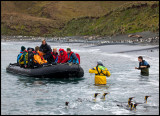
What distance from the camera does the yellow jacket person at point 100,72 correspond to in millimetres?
16359

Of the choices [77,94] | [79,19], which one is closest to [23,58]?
[77,94]

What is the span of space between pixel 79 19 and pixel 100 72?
78306mm

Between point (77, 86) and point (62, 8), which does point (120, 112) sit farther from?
point (62, 8)

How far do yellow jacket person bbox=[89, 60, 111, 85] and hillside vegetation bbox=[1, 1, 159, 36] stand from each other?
35.4 meters

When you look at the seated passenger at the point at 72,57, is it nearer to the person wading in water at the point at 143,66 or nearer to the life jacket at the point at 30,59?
the life jacket at the point at 30,59

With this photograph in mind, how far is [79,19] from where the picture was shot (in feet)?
308

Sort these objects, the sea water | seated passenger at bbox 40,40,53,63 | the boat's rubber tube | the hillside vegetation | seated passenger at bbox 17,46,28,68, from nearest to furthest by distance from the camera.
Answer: the sea water → the boat's rubber tube → seated passenger at bbox 40,40,53,63 → seated passenger at bbox 17,46,28,68 → the hillside vegetation

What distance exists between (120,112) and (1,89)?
7.13 meters

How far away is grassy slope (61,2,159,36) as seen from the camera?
59188mm

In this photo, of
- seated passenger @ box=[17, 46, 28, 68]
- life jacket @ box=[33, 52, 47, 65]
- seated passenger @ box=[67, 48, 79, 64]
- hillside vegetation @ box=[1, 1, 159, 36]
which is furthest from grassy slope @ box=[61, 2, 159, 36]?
life jacket @ box=[33, 52, 47, 65]

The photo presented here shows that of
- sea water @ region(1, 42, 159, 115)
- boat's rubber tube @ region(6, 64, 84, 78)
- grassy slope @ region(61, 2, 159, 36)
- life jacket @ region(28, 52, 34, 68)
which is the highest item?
grassy slope @ region(61, 2, 159, 36)

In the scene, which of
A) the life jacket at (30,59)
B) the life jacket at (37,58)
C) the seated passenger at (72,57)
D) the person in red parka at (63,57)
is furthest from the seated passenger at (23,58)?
the seated passenger at (72,57)

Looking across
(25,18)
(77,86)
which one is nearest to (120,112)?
(77,86)

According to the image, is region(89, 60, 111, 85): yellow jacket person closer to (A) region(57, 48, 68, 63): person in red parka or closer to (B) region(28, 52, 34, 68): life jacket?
(A) region(57, 48, 68, 63): person in red parka
